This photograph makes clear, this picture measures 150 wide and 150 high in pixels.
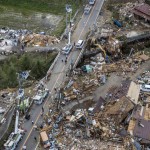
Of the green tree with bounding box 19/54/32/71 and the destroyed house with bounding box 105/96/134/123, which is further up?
the destroyed house with bounding box 105/96/134/123

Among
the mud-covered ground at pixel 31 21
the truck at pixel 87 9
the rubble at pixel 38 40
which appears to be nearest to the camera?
the rubble at pixel 38 40

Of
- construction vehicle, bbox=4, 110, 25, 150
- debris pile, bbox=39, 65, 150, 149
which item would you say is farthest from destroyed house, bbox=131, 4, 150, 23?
construction vehicle, bbox=4, 110, 25, 150

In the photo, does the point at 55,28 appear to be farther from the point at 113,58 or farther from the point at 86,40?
the point at 113,58

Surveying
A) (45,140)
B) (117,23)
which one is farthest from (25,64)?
(117,23)

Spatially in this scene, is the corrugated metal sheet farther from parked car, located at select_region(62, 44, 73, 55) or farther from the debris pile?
the debris pile

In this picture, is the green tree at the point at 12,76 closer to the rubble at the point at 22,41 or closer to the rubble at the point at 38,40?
the rubble at the point at 22,41

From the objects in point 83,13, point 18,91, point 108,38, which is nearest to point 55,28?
point 83,13

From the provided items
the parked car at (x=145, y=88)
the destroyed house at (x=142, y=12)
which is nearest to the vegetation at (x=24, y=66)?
the parked car at (x=145, y=88)
